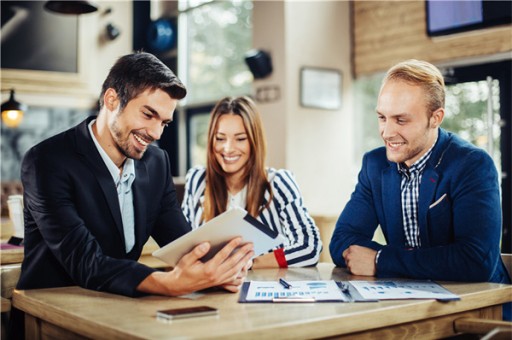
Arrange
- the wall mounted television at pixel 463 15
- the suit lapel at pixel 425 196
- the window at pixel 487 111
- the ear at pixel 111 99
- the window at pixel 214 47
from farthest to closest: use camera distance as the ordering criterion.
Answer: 1. the window at pixel 214 47
2. the window at pixel 487 111
3. the wall mounted television at pixel 463 15
4. the suit lapel at pixel 425 196
5. the ear at pixel 111 99

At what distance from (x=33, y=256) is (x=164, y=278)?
476 millimetres

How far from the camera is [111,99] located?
218 centimetres

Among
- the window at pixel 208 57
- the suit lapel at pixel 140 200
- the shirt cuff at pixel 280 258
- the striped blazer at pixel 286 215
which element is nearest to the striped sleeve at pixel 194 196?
the striped blazer at pixel 286 215

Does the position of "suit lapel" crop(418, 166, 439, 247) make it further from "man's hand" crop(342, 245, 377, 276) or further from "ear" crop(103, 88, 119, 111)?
"ear" crop(103, 88, 119, 111)

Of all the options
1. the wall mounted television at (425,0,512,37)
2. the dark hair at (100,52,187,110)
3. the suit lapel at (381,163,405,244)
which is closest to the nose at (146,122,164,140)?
the dark hair at (100,52,187,110)

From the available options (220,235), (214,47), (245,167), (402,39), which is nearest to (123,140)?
(220,235)

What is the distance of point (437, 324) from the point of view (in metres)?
1.84

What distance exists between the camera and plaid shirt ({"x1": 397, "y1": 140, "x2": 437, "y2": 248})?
2.37 meters

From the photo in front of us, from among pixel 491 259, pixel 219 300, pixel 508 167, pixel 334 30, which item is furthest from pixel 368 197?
pixel 334 30

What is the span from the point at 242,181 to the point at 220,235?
1.43 meters

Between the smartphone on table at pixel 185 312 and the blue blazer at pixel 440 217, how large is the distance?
81cm

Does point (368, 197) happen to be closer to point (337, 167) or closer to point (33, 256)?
point (33, 256)

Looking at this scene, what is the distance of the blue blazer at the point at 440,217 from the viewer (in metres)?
2.13

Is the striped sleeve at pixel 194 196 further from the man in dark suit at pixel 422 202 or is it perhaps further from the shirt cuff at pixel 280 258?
the man in dark suit at pixel 422 202
